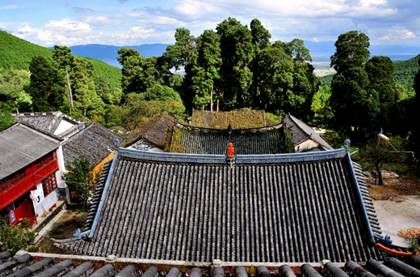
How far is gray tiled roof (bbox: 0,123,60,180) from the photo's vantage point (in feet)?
73.0

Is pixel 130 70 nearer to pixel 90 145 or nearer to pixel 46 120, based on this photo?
pixel 46 120

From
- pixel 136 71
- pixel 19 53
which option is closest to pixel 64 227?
pixel 136 71

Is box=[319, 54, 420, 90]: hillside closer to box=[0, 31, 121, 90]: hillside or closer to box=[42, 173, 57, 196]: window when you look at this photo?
box=[0, 31, 121, 90]: hillside

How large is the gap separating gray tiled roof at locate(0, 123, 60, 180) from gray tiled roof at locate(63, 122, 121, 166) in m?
3.37

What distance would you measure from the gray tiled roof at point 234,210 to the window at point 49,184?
48.0 feet

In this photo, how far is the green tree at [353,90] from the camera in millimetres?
37344

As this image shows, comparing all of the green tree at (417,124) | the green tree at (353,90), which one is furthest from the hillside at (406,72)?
the green tree at (417,124)

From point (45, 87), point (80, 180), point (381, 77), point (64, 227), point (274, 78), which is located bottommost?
point (64, 227)

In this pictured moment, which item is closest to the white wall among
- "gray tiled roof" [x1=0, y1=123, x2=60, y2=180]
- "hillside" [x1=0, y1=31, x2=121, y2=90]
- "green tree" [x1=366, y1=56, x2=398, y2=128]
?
"gray tiled roof" [x1=0, y1=123, x2=60, y2=180]

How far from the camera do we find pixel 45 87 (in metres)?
45.9

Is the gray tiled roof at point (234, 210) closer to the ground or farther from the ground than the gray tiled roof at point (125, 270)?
closer to the ground

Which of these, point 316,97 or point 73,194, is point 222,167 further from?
point 316,97

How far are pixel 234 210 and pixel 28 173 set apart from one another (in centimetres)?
1680

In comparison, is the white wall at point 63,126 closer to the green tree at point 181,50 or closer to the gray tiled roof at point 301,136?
the green tree at point 181,50
